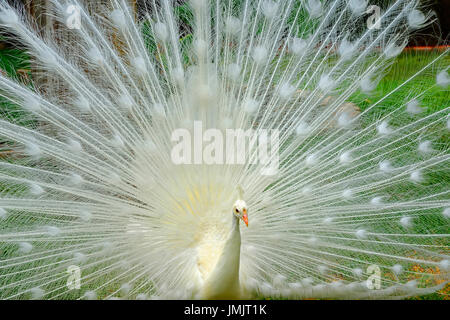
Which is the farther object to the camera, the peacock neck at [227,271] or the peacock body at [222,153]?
the peacock body at [222,153]

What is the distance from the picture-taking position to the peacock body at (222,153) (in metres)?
2.46

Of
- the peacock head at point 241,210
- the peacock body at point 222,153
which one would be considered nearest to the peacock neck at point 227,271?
the peacock head at point 241,210

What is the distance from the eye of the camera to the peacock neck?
7.20ft

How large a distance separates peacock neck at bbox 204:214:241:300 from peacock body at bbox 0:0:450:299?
0.60 ft

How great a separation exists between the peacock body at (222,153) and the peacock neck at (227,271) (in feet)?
0.60

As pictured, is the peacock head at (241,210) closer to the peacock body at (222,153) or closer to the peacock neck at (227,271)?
the peacock neck at (227,271)

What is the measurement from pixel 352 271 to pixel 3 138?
6.42 ft

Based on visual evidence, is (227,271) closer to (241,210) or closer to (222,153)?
(241,210)

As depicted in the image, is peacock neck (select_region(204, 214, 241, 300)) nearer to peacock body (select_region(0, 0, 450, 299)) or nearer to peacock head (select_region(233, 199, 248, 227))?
peacock head (select_region(233, 199, 248, 227))

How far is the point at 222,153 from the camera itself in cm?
254

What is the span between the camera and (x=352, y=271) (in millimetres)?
2564

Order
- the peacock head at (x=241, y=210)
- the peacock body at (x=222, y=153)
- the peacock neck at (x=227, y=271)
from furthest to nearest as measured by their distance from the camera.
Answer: the peacock body at (x=222, y=153)
the peacock neck at (x=227, y=271)
the peacock head at (x=241, y=210)

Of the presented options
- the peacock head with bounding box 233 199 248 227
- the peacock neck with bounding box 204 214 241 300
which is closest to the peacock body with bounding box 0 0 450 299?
the peacock neck with bounding box 204 214 241 300

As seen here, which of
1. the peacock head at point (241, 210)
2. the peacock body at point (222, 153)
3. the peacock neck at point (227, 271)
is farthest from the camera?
the peacock body at point (222, 153)
